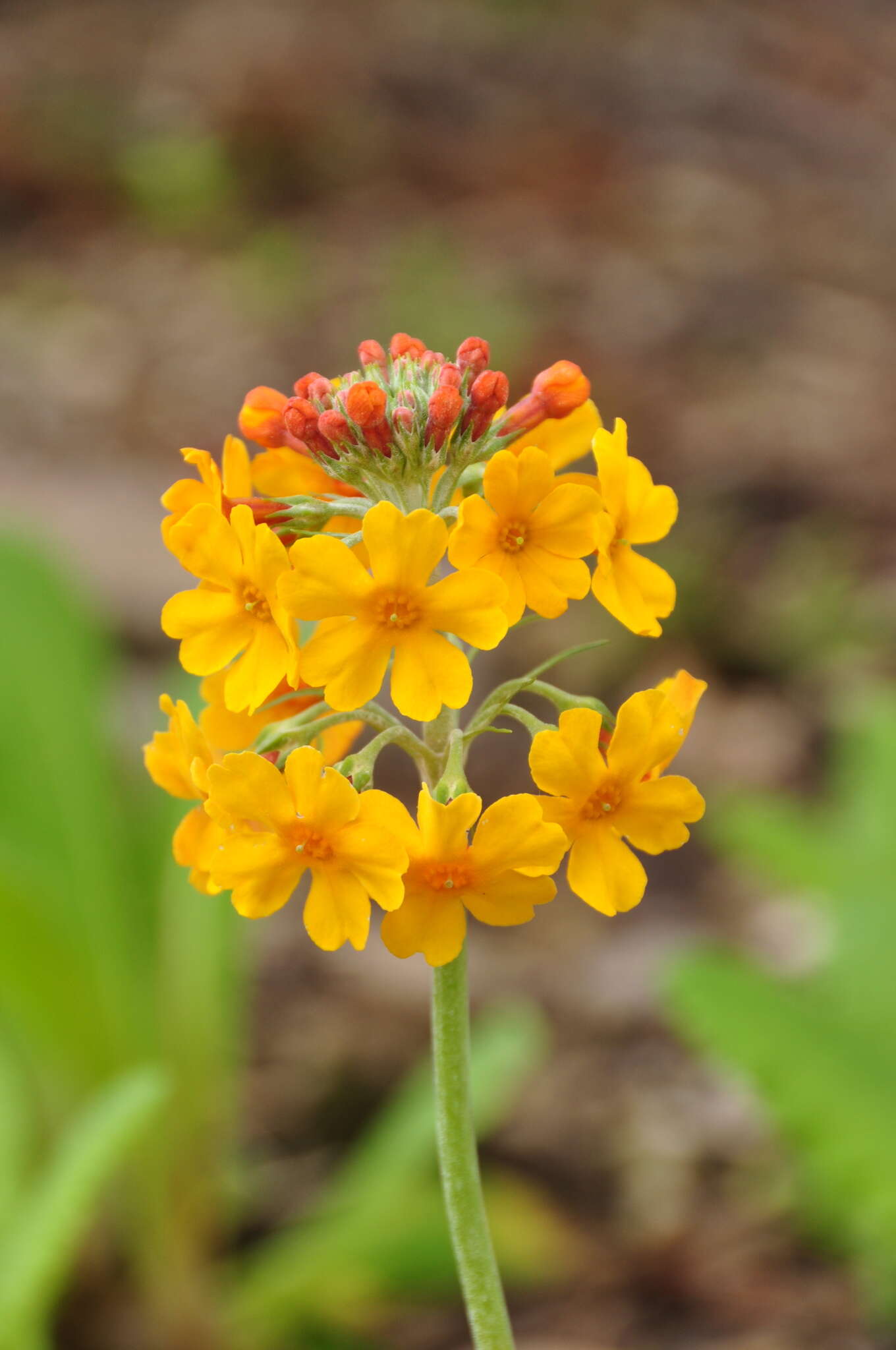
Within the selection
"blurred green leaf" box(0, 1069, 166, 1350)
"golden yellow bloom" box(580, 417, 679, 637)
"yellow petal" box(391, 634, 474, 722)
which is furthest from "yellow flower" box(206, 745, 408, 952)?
"blurred green leaf" box(0, 1069, 166, 1350)

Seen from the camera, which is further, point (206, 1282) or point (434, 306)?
point (434, 306)

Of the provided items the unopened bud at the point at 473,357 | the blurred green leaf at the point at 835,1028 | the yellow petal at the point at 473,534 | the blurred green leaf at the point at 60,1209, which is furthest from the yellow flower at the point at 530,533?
the blurred green leaf at the point at 835,1028

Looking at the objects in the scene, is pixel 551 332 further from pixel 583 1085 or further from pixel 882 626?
pixel 583 1085

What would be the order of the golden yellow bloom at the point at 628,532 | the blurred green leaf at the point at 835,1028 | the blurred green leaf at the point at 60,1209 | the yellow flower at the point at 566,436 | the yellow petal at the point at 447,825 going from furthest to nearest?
the blurred green leaf at the point at 835,1028, the blurred green leaf at the point at 60,1209, the yellow flower at the point at 566,436, the golden yellow bloom at the point at 628,532, the yellow petal at the point at 447,825

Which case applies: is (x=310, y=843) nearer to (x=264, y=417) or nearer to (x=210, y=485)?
(x=210, y=485)

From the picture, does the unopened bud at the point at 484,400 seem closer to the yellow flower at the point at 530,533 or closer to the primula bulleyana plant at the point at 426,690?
the primula bulleyana plant at the point at 426,690

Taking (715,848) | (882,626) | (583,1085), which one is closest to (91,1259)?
(583,1085)

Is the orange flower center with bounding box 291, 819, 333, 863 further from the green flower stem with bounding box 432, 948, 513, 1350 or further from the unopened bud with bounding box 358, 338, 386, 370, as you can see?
the unopened bud with bounding box 358, 338, 386, 370
